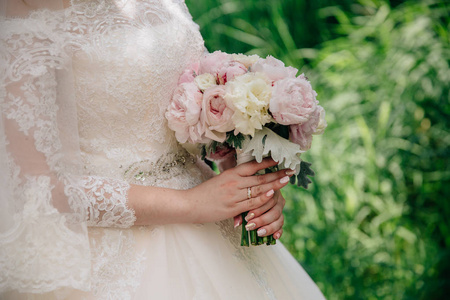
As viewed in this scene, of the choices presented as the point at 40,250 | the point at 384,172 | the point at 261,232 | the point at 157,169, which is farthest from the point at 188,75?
the point at 384,172

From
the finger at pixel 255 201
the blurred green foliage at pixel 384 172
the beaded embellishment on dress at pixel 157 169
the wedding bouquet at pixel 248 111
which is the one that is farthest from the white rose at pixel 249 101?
the blurred green foliage at pixel 384 172

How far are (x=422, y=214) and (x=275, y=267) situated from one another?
1.71 meters

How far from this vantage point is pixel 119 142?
54.2 inches

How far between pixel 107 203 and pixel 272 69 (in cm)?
59

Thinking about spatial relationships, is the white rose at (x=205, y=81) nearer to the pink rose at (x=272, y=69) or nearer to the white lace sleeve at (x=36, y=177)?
the pink rose at (x=272, y=69)

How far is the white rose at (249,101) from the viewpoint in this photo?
1219mm

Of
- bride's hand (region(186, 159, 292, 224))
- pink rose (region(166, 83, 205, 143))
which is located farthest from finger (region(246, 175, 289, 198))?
pink rose (region(166, 83, 205, 143))

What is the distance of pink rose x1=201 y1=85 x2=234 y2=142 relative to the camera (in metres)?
1.26

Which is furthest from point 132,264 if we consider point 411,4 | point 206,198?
point 411,4

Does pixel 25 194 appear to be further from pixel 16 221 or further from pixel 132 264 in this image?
pixel 132 264

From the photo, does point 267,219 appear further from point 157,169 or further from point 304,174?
point 157,169

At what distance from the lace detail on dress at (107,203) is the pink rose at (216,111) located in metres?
0.29

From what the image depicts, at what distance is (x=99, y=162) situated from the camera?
1.35 meters

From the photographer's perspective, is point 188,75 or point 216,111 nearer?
point 216,111
